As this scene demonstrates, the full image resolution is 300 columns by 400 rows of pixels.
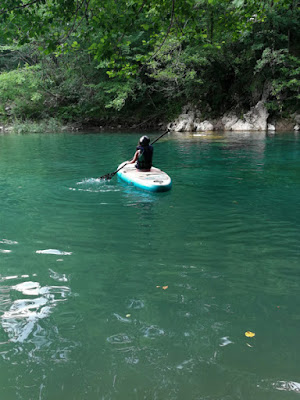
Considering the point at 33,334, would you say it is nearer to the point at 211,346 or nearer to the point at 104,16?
Result: the point at 211,346

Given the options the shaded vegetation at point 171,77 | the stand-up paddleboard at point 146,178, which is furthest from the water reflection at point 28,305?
the shaded vegetation at point 171,77

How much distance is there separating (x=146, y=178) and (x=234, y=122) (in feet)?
61.2

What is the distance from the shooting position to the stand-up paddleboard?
790cm

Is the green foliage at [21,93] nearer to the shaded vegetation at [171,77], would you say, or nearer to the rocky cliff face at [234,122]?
the shaded vegetation at [171,77]

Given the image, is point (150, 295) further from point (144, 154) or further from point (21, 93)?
point (21, 93)

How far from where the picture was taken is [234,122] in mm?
25219

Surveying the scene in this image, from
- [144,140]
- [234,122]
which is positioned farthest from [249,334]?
[234,122]

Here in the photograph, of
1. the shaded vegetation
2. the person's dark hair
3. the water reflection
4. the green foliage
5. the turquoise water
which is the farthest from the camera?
the green foliage

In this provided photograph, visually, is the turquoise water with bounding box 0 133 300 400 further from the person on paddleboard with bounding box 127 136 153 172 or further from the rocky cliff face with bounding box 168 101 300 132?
the rocky cliff face with bounding box 168 101 300 132

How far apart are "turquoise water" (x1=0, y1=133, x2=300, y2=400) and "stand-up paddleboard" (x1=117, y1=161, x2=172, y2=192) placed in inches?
9.5

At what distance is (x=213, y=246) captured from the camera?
477 centimetres

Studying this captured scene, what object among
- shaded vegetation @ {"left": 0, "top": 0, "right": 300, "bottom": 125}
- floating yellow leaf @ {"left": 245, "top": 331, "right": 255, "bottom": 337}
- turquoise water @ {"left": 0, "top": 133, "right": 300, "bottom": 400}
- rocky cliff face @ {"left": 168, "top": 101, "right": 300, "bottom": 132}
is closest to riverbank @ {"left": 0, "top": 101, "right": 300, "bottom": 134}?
rocky cliff face @ {"left": 168, "top": 101, "right": 300, "bottom": 132}

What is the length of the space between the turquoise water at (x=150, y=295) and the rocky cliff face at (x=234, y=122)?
58.4ft

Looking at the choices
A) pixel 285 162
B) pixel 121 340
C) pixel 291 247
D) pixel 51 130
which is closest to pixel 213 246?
pixel 291 247
